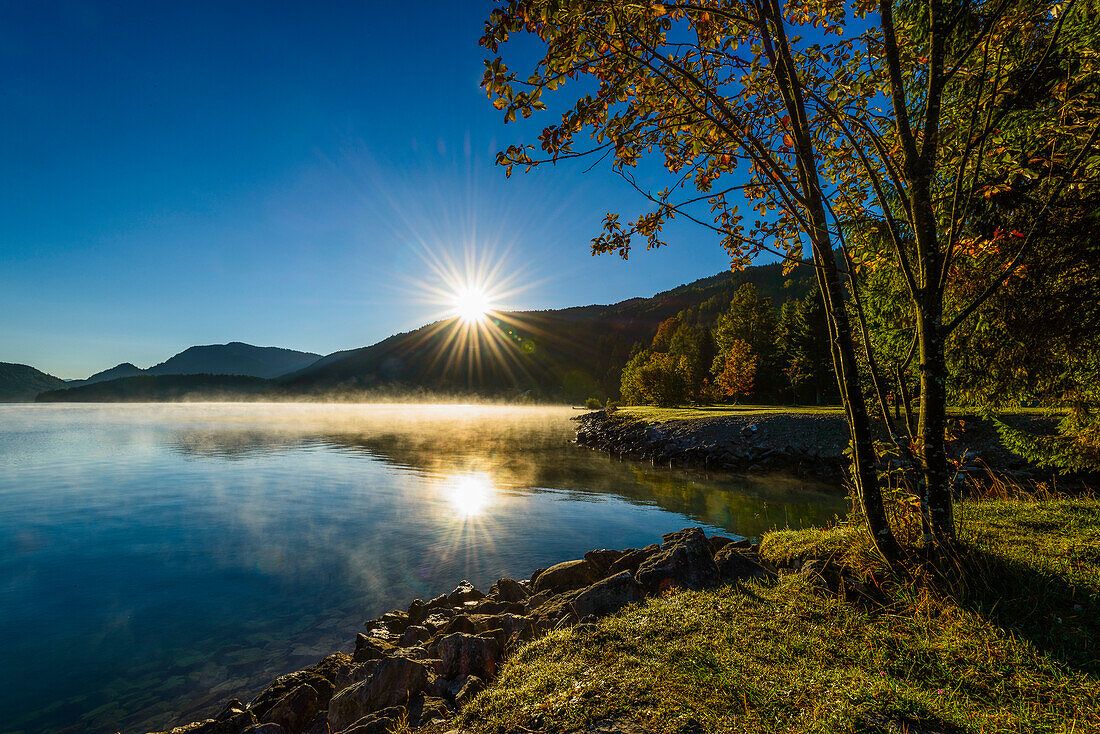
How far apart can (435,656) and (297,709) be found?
193cm

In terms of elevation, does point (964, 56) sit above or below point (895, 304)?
above

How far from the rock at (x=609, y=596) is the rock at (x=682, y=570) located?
0.19 meters

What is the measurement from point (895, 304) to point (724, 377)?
147ft

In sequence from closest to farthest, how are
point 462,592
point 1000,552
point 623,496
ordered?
point 1000,552 → point 462,592 → point 623,496

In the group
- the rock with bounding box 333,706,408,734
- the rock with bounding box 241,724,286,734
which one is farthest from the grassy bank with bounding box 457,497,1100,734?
the rock with bounding box 241,724,286,734

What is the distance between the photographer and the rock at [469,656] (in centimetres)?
580

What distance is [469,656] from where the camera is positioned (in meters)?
5.92

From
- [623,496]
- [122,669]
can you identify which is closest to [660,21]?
[122,669]

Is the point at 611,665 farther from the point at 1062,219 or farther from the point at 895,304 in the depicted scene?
the point at 895,304

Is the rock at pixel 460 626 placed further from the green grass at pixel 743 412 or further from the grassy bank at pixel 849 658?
the green grass at pixel 743 412

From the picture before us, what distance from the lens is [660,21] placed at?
496 cm

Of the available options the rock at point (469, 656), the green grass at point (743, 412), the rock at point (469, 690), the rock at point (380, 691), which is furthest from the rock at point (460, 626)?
the green grass at point (743, 412)

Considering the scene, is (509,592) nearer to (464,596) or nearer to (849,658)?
(464,596)

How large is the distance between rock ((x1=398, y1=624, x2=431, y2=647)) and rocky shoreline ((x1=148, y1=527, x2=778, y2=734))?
0.06ft
